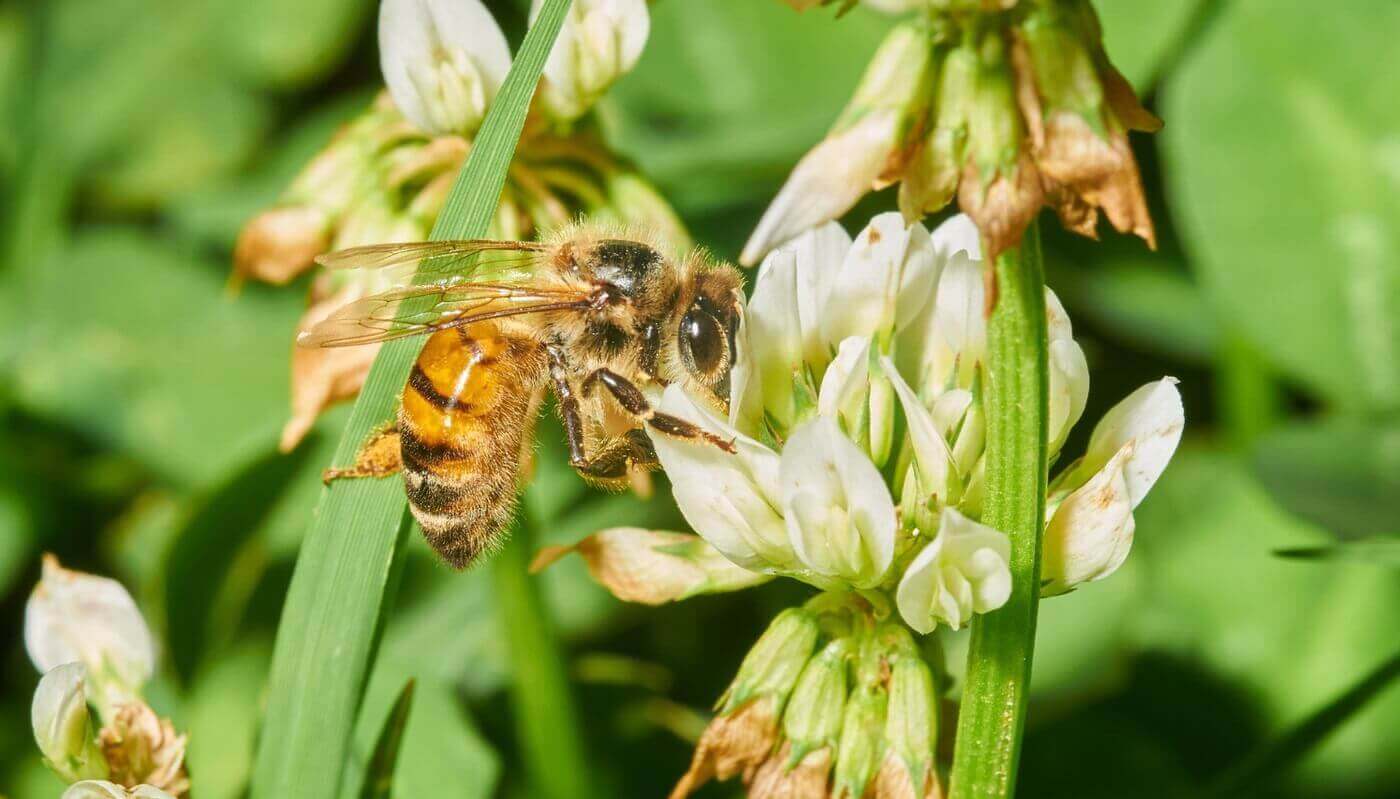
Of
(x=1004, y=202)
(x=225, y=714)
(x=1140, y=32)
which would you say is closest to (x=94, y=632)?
(x=225, y=714)

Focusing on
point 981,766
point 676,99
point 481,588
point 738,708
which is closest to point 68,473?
point 481,588

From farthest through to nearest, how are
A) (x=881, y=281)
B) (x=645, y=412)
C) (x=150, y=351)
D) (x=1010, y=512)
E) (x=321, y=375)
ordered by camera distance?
1. (x=150, y=351)
2. (x=321, y=375)
3. (x=645, y=412)
4. (x=881, y=281)
5. (x=1010, y=512)

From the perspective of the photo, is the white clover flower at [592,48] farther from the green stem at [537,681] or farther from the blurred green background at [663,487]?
the green stem at [537,681]

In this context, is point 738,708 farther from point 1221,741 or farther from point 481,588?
point 1221,741

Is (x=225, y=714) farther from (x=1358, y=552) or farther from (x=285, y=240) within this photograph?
(x=1358, y=552)

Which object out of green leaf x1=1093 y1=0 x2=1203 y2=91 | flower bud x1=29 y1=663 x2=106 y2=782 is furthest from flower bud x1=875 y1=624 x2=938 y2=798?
green leaf x1=1093 y1=0 x2=1203 y2=91
